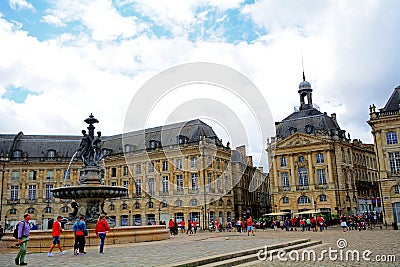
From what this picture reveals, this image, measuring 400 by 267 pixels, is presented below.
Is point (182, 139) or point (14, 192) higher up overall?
point (182, 139)

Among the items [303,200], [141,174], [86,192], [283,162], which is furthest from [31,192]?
[86,192]

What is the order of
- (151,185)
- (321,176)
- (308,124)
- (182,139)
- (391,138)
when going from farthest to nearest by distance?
(151,185) < (182,139) < (308,124) < (321,176) < (391,138)

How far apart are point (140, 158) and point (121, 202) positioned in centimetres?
681

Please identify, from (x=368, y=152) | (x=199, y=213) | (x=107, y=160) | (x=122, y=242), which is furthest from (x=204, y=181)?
(x=122, y=242)

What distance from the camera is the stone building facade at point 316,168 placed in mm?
52312

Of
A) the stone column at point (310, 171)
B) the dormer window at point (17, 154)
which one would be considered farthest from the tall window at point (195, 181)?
the dormer window at point (17, 154)

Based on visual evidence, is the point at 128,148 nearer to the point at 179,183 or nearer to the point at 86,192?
the point at 179,183

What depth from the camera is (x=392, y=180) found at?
1684 inches

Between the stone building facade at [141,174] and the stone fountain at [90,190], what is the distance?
1245 inches

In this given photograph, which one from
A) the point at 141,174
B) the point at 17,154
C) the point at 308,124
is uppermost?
the point at 308,124

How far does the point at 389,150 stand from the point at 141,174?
32210 millimetres

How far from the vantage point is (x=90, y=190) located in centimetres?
1977

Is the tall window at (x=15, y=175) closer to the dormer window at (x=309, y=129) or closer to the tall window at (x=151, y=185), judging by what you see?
the tall window at (x=151, y=185)

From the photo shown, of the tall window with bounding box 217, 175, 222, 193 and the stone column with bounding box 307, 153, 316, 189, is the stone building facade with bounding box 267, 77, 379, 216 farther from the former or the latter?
the tall window with bounding box 217, 175, 222, 193
